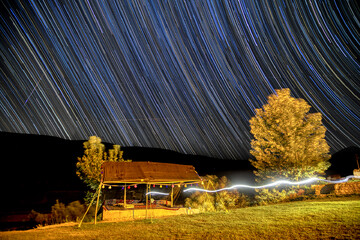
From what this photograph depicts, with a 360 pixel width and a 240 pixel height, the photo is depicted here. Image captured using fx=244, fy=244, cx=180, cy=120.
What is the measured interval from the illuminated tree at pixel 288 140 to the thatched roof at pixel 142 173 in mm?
8357

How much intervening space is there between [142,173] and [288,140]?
40.2 feet

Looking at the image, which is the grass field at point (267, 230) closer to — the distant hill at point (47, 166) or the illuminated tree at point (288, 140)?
the illuminated tree at point (288, 140)

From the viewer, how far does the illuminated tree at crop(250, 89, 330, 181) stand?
18422 millimetres

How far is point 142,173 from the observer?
40.3 feet

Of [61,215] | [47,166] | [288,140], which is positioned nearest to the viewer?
[288,140]

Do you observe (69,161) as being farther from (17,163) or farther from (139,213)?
(139,213)

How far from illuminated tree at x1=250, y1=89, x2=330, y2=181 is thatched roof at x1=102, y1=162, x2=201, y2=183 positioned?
8.36 metres

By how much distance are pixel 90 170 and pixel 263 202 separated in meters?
15.8

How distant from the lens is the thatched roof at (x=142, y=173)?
38.8 feet

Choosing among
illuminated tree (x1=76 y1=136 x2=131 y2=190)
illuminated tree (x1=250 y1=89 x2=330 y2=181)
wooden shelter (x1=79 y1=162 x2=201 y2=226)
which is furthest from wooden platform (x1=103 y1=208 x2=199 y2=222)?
illuminated tree (x1=250 y1=89 x2=330 y2=181)

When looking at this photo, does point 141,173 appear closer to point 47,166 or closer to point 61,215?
point 61,215

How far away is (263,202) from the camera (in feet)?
60.9

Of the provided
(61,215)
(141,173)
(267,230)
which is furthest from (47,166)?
(267,230)

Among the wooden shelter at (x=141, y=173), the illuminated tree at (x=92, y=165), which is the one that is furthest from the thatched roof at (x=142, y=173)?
the illuminated tree at (x=92, y=165)
